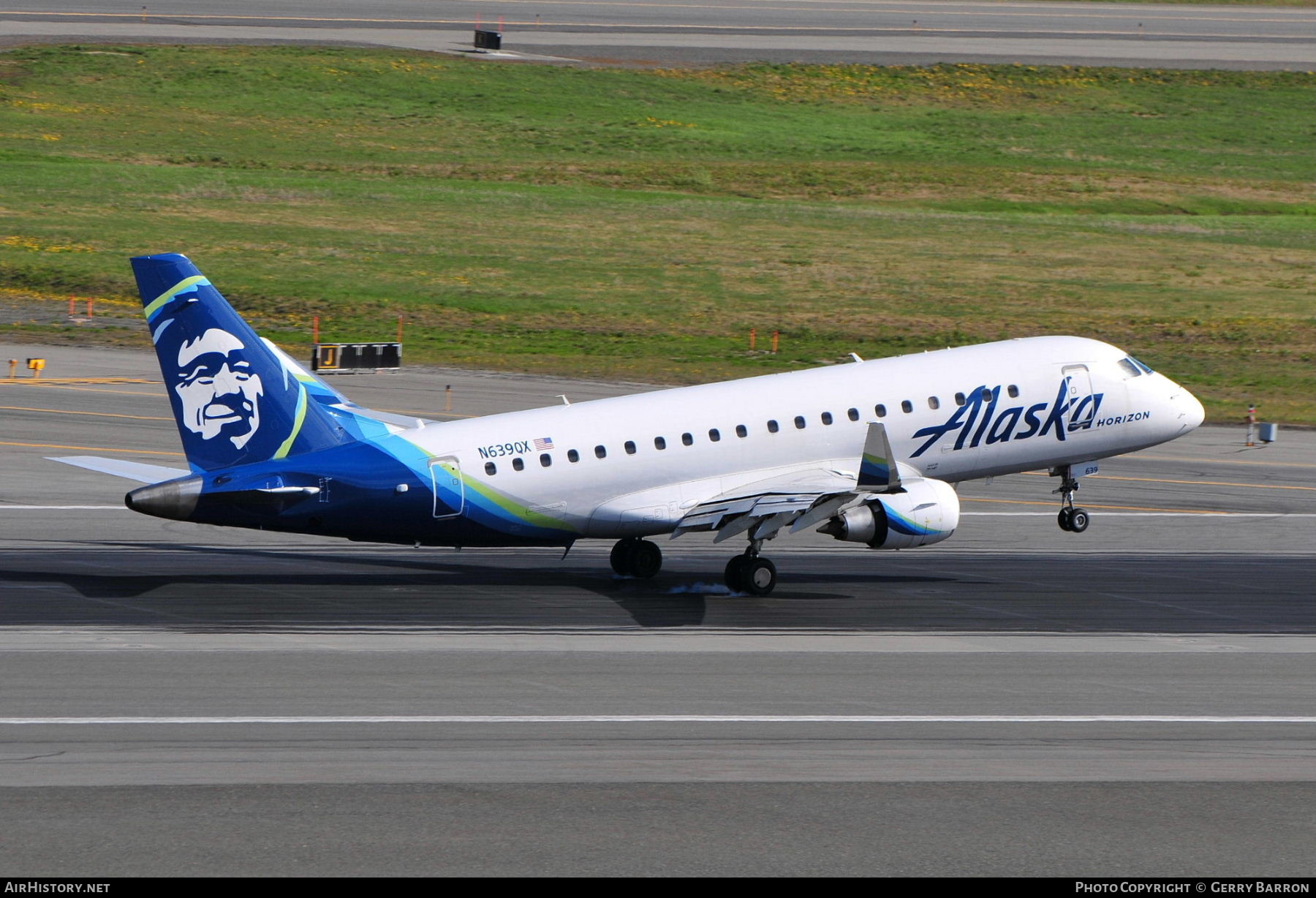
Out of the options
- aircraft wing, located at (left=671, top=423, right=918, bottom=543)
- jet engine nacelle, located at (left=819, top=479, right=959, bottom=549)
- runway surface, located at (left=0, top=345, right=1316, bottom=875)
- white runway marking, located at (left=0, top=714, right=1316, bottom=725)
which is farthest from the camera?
jet engine nacelle, located at (left=819, top=479, right=959, bottom=549)

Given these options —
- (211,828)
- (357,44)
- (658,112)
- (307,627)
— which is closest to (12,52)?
(357,44)

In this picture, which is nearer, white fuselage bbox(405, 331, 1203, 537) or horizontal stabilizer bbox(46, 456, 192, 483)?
horizontal stabilizer bbox(46, 456, 192, 483)

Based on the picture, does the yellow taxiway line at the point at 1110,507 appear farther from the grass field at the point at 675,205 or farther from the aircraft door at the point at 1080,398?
the grass field at the point at 675,205

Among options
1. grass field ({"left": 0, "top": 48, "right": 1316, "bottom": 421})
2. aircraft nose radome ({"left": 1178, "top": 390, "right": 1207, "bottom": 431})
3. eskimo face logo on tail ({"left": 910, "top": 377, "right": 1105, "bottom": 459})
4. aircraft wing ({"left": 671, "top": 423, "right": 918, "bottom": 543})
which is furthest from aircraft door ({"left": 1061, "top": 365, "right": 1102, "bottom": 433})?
grass field ({"left": 0, "top": 48, "right": 1316, "bottom": 421})

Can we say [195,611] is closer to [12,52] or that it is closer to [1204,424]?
[1204,424]

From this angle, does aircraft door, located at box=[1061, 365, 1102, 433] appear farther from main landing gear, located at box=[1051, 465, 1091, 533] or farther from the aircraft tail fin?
the aircraft tail fin

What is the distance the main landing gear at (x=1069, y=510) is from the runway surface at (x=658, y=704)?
2.90 ft

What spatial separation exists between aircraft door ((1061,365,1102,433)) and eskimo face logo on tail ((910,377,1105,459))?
2 cm

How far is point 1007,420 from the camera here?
39.6m

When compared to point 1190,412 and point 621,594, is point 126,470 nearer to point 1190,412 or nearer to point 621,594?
point 621,594

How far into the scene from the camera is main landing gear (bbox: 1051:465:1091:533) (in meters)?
41.8

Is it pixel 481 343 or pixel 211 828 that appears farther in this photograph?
pixel 481 343

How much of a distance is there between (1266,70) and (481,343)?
7819 centimetres

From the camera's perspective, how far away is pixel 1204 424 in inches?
2397
